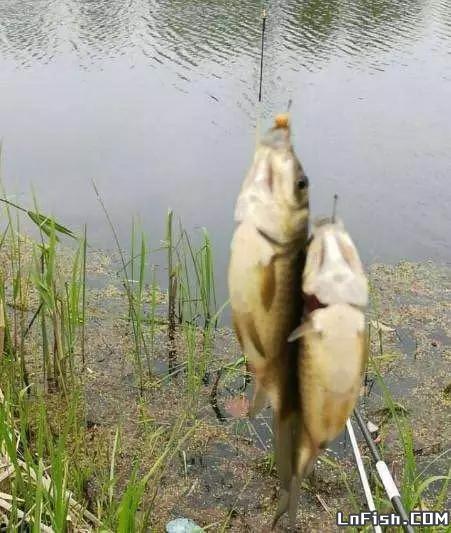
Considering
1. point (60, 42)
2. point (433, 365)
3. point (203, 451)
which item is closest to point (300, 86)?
point (60, 42)

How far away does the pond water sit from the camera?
5441 millimetres

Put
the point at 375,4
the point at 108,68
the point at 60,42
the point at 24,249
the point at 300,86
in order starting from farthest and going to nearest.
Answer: the point at 375,4 → the point at 60,42 → the point at 108,68 → the point at 300,86 → the point at 24,249

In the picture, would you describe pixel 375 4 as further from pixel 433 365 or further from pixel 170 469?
pixel 170 469

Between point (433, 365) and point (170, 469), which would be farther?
point (433, 365)

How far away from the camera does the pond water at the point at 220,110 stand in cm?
544

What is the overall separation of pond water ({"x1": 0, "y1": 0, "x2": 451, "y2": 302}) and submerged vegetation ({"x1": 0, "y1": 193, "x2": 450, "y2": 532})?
103 cm

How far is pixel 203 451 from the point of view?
124 inches

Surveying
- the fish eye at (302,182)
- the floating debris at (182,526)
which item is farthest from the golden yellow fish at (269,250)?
the floating debris at (182,526)

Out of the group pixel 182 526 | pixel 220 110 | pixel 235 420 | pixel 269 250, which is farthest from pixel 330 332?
pixel 220 110

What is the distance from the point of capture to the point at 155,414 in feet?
10.9

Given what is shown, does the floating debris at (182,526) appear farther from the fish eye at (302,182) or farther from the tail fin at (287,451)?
the fish eye at (302,182)

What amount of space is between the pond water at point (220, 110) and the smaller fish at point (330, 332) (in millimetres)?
3673

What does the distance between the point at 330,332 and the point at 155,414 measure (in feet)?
8.61

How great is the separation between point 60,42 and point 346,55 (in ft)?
13.7
